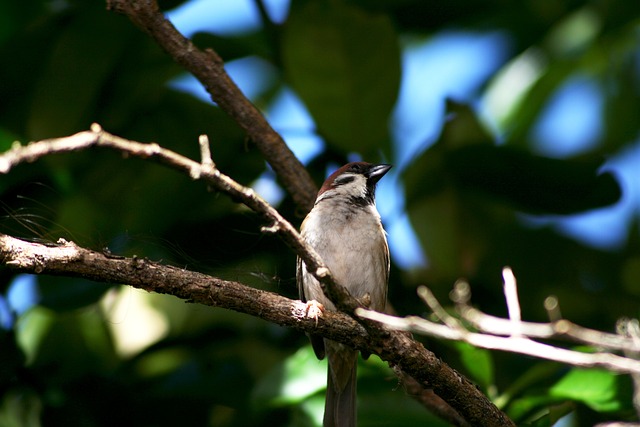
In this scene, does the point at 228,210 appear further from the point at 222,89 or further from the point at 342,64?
the point at 342,64

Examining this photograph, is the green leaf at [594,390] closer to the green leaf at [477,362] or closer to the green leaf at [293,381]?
the green leaf at [477,362]

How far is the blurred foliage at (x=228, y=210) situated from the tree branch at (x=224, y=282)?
A: 2.42ft

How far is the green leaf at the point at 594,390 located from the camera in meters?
2.74

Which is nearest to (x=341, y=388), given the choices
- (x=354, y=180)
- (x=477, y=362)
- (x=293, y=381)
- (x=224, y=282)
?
(x=293, y=381)

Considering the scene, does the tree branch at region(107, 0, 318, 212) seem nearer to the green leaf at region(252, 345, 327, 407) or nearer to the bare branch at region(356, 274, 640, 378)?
the green leaf at region(252, 345, 327, 407)

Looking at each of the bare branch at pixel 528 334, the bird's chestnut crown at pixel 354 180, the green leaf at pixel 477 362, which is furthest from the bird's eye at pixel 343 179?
the bare branch at pixel 528 334

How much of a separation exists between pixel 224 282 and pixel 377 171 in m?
1.74

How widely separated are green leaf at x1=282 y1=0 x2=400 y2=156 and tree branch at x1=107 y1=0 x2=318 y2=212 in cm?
28

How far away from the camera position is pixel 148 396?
11.0 feet

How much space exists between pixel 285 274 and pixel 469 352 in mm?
975

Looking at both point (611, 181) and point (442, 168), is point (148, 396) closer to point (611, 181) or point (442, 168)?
point (442, 168)

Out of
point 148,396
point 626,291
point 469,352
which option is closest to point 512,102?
point 626,291

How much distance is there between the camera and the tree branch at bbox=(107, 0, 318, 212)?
2.89 m

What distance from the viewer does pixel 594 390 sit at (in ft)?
9.04
